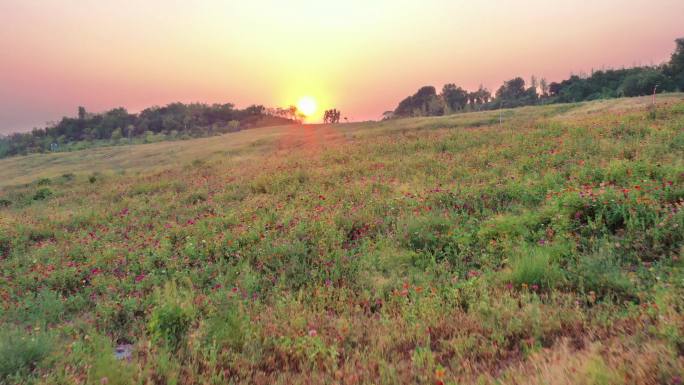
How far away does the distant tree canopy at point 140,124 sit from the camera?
386 ft

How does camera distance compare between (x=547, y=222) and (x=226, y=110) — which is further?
(x=226, y=110)

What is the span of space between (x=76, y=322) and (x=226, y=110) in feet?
515

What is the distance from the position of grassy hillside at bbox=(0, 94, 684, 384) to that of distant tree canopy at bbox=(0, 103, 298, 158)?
108m

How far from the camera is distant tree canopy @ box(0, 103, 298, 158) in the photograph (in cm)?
11769

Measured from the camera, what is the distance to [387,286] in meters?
5.25

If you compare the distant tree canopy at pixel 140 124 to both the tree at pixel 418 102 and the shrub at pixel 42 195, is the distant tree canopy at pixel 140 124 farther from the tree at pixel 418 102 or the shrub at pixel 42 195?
the shrub at pixel 42 195

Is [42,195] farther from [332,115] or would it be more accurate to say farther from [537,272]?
[332,115]

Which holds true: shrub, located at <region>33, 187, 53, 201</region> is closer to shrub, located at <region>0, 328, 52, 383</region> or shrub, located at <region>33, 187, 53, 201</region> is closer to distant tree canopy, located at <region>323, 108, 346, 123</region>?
shrub, located at <region>0, 328, 52, 383</region>

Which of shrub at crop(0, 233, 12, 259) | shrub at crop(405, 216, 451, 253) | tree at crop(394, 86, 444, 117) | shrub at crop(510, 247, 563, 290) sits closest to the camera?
shrub at crop(510, 247, 563, 290)

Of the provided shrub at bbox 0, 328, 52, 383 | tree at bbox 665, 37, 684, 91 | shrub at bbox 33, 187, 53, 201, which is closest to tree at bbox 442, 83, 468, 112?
tree at bbox 665, 37, 684, 91

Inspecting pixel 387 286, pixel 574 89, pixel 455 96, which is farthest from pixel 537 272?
pixel 455 96

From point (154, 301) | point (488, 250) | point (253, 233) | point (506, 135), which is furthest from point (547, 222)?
point (506, 135)

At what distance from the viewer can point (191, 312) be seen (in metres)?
4.75

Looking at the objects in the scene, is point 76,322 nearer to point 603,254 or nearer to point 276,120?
point 603,254
